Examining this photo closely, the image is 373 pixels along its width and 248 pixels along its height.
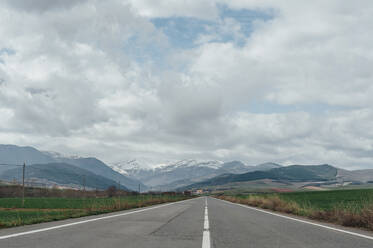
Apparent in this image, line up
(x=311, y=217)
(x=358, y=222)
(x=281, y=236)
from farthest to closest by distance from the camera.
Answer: (x=311, y=217), (x=358, y=222), (x=281, y=236)

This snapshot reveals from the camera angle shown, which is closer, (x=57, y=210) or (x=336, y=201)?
(x=57, y=210)

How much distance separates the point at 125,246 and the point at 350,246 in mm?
5006

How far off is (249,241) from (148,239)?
2491mm

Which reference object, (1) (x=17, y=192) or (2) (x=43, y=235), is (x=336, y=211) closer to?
(2) (x=43, y=235)

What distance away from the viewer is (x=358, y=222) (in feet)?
40.8

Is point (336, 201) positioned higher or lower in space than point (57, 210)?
lower

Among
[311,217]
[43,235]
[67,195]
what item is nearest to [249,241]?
[43,235]

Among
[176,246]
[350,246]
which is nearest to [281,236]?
[350,246]

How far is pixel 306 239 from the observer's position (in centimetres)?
877

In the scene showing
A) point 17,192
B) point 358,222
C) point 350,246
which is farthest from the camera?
point 17,192

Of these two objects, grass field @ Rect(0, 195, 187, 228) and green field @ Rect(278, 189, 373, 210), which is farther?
green field @ Rect(278, 189, 373, 210)

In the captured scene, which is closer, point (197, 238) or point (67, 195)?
point (197, 238)

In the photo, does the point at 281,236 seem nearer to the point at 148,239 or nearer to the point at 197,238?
the point at 197,238

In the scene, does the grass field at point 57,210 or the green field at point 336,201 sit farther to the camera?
the green field at point 336,201
